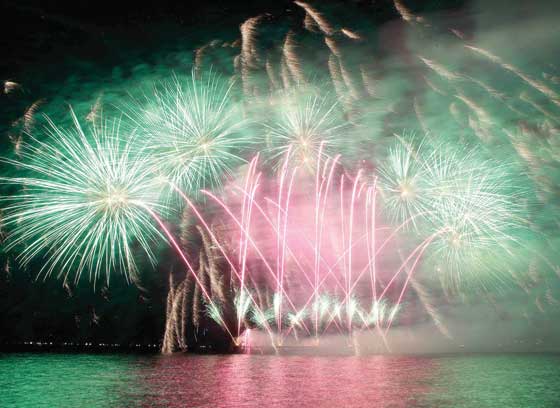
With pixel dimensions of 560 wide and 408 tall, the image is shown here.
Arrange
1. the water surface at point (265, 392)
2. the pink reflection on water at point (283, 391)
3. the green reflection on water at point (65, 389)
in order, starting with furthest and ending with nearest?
the green reflection on water at point (65, 389)
the water surface at point (265, 392)
the pink reflection on water at point (283, 391)

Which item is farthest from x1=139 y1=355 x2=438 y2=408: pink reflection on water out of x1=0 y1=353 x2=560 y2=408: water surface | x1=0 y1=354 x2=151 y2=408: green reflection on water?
x1=0 y1=354 x2=151 y2=408: green reflection on water

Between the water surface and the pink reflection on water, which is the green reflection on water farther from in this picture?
the pink reflection on water

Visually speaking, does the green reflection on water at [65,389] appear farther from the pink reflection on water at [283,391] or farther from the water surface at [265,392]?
the pink reflection on water at [283,391]

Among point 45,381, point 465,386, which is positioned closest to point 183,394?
point 45,381

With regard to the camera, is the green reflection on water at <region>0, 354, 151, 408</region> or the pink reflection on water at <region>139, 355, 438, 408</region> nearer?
the pink reflection on water at <region>139, 355, 438, 408</region>

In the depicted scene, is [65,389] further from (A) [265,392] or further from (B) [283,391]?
(B) [283,391]

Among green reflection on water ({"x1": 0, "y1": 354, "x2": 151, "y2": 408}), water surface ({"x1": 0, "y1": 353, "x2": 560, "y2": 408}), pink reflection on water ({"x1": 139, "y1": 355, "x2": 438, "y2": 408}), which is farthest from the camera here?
green reflection on water ({"x1": 0, "y1": 354, "x2": 151, "y2": 408})

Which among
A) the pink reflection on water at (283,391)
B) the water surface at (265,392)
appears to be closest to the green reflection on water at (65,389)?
the water surface at (265,392)

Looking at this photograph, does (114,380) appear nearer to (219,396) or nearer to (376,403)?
(219,396)

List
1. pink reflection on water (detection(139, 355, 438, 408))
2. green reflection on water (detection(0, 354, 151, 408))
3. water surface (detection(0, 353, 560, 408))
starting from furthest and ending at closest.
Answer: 1. green reflection on water (detection(0, 354, 151, 408))
2. water surface (detection(0, 353, 560, 408))
3. pink reflection on water (detection(139, 355, 438, 408))

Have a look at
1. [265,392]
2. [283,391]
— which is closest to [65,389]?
[265,392]

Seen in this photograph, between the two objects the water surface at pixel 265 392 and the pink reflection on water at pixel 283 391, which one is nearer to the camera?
the pink reflection on water at pixel 283 391

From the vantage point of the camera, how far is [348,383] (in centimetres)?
2120

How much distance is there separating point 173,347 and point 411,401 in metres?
57.8
